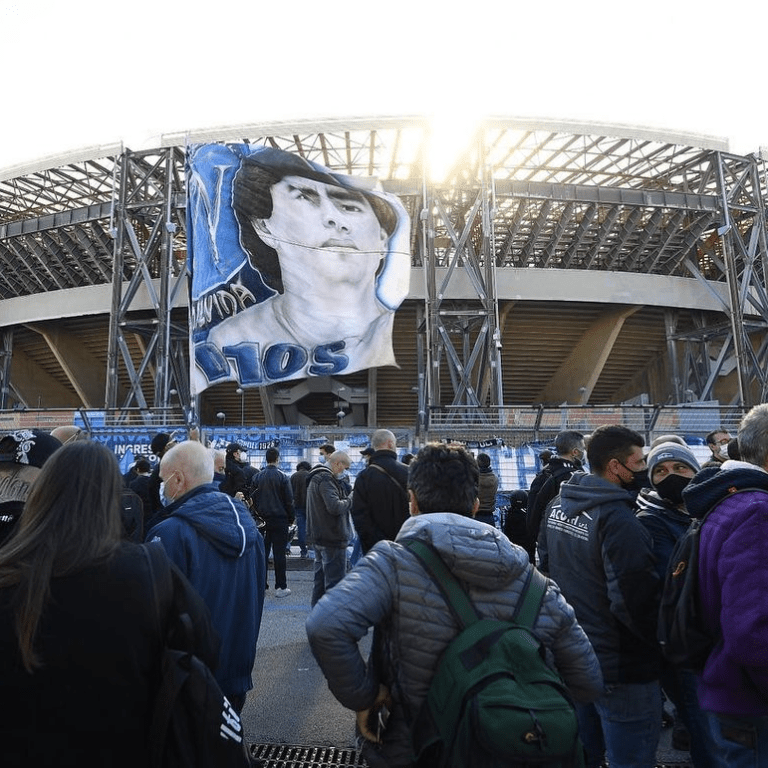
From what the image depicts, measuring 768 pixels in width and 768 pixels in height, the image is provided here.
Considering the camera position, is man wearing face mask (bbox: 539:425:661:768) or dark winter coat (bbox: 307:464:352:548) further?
dark winter coat (bbox: 307:464:352:548)

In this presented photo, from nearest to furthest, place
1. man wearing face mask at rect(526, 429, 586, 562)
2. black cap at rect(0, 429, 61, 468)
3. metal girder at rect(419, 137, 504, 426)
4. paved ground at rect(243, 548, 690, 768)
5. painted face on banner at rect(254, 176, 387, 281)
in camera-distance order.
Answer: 1. black cap at rect(0, 429, 61, 468)
2. paved ground at rect(243, 548, 690, 768)
3. man wearing face mask at rect(526, 429, 586, 562)
4. painted face on banner at rect(254, 176, 387, 281)
5. metal girder at rect(419, 137, 504, 426)

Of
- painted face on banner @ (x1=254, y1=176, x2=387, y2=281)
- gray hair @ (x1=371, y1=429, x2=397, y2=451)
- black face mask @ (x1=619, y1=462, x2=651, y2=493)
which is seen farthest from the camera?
painted face on banner @ (x1=254, y1=176, x2=387, y2=281)

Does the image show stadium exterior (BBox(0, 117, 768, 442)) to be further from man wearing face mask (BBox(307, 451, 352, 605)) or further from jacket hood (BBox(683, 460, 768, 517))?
jacket hood (BBox(683, 460, 768, 517))

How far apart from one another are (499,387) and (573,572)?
1550cm

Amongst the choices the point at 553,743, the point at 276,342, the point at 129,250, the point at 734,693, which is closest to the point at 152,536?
the point at 553,743

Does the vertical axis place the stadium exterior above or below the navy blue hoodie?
above

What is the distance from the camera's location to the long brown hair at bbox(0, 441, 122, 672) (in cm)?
137

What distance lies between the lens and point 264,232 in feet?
52.4

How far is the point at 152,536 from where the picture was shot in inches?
99.0

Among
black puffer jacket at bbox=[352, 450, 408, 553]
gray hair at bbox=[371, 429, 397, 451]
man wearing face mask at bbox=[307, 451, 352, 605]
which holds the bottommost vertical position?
man wearing face mask at bbox=[307, 451, 352, 605]

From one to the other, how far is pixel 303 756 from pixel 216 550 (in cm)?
166

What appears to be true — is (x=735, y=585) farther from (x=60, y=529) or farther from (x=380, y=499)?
(x=380, y=499)

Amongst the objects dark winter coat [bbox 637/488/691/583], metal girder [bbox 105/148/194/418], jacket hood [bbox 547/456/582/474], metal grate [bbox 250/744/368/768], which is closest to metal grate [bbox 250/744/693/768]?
metal grate [bbox 250/744/368/768]

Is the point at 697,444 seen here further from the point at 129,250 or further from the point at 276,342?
the point at 129,250
